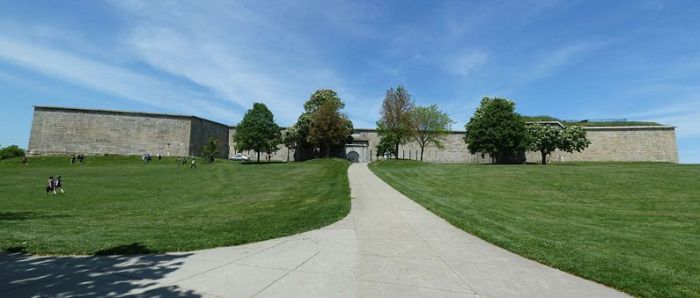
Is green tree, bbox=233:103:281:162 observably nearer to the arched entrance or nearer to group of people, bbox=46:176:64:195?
the arched entrance

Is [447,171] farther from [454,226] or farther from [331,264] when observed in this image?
[331,264]

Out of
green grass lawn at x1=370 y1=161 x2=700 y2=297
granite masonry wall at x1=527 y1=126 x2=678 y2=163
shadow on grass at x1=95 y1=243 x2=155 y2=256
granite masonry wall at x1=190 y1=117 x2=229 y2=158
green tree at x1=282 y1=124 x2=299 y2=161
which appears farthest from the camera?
green tree at x1=282 y1=124 x2=299 y2=161

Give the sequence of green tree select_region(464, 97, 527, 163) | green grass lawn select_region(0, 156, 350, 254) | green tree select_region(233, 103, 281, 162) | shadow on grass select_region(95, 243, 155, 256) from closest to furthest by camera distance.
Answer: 1. shadow on grass select_region(95, 243, 155, 256)
2. green grass lawn select_region(0, 156, 350, 254)
3. green tree select_region(464, 97, 527, 163)
4. green tree select_region(233, 103, 281, 162)

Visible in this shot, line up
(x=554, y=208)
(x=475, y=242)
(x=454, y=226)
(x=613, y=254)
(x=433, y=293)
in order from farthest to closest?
(x=554, y=208)
(x=454, y=226)
(x=475, y=242)
(x=613, y=254)
(x=433, y=293)

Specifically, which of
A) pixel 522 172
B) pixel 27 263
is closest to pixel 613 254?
pixel 27 263

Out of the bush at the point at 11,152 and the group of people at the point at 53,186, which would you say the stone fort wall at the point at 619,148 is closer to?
the group of people at the point at 53,186

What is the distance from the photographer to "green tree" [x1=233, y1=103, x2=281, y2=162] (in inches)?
2018

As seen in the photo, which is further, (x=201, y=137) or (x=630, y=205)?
(x=201, y=137)

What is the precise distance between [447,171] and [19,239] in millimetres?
32880

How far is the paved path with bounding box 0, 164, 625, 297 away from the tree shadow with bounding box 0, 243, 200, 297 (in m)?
0.01

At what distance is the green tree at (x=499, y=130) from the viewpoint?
50.2 meters

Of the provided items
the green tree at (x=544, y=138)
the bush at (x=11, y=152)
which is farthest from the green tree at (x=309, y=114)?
the bush at (x=11, y=152)

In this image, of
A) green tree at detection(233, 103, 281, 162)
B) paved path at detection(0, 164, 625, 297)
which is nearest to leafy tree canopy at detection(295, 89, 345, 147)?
green tree at detection(233, 103, 281, 162)

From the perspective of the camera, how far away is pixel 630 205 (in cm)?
1756
